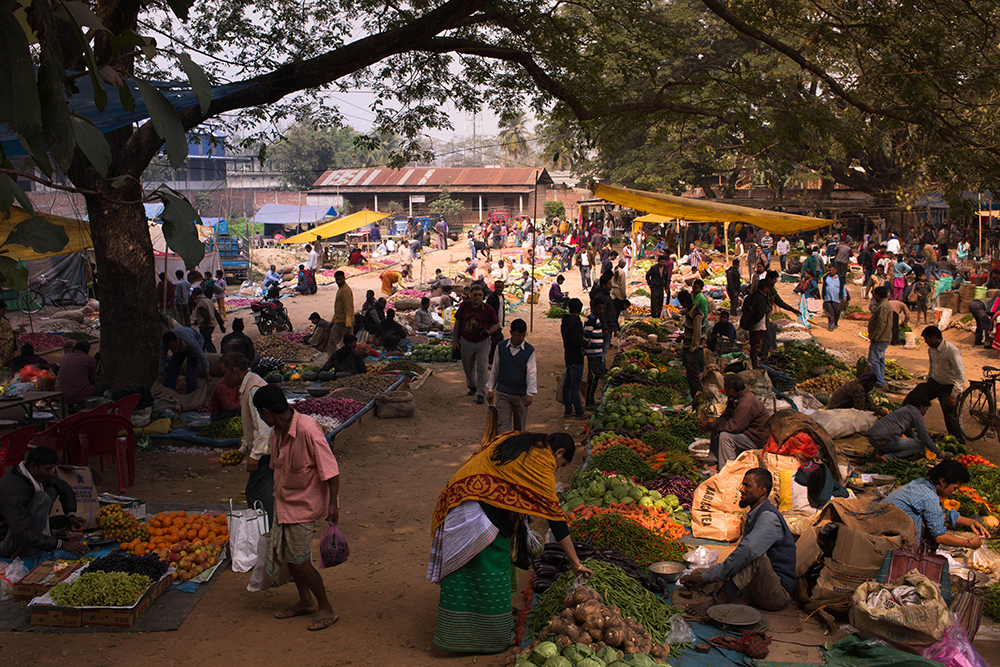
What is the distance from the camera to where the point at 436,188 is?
154 ft

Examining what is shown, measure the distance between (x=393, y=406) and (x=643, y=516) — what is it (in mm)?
5116

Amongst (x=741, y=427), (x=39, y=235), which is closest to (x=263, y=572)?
(x=39, y=235)

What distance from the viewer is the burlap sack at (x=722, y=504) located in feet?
20.2

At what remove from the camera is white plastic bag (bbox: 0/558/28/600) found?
5.18m

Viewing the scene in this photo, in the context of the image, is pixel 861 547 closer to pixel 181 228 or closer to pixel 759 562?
pixel 759 562

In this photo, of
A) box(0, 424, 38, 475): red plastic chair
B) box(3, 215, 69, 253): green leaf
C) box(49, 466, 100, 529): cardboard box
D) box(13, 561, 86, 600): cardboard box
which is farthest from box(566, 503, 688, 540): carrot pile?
box(0, 424, 38, 475): red plastic chair

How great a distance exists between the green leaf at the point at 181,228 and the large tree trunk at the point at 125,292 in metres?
8.05

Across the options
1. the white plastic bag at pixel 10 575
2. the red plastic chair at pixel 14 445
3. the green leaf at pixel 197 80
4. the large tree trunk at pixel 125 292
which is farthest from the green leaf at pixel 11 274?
the large tree trunk at pixel 125 292

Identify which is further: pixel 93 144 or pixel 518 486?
pixel 518 486

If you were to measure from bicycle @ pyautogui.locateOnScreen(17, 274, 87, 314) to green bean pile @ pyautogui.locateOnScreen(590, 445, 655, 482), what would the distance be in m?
17.5

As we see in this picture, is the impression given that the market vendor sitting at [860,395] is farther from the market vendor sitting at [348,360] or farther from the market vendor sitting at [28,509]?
the market vendor sitting at [28,509]

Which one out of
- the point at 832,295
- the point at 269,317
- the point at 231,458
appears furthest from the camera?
the point at 269,317

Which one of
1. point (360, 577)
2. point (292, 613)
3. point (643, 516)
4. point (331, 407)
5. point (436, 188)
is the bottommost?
point (360, 577)

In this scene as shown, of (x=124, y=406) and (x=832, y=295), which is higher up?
(x=832, y=295)
